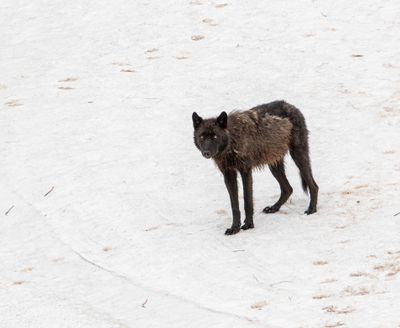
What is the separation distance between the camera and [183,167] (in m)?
16.0

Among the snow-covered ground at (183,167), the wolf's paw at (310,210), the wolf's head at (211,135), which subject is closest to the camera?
the snow-covered ground at (183,167)

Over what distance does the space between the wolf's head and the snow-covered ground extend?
51.0 inches

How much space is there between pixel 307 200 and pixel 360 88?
15.0 feet

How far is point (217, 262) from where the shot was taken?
39.9 ft

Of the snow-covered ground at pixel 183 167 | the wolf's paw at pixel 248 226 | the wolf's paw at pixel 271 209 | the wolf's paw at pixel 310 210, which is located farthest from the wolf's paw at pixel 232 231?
the wolf's paw at pixel 310 210

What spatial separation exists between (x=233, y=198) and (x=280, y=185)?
1291 millimetres

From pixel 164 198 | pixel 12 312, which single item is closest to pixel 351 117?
Answer: pixel 164 198

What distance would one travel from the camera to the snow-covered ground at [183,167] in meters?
Answer: 11.0

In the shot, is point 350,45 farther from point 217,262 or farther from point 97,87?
point 217,262

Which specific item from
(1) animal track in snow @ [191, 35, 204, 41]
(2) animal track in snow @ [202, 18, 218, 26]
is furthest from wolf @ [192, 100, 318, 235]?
(2) animal track in snow @ [202, 18, 218, 26]

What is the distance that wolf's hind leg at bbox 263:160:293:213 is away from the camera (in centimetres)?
1432

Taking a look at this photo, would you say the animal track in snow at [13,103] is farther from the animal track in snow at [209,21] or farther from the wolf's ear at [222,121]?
the wolf's ear at [222,121]

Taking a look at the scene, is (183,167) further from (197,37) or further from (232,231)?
(197,37)

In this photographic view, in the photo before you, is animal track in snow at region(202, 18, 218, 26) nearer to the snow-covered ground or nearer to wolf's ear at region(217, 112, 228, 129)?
the snow-covered ground
